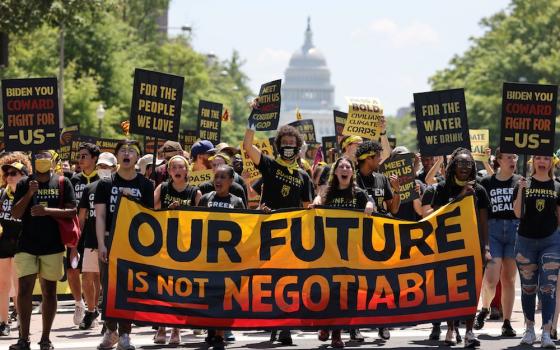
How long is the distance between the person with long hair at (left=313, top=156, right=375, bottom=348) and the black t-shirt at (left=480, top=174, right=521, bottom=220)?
2.10 meters

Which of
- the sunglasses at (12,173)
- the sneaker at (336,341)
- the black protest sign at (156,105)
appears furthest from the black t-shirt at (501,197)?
the sunglasses at (12,173)

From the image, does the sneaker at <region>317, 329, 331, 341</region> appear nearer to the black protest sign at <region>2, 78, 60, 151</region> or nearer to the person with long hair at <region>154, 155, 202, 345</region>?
the person with long hair at <region>154, 155, 202, 345</region>

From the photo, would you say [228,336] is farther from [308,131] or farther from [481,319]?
[308,131]

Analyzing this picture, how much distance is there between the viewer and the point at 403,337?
1398 cm

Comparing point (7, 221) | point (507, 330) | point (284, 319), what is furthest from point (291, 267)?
point (7, 221)

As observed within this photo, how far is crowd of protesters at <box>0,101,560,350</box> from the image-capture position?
12508mm

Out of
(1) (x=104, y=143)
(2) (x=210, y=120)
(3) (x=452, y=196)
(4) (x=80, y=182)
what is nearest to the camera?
(3) (x=452, y=196)

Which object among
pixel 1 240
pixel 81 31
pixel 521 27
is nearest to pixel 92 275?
pixel 1 240

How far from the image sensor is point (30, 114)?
1366cm

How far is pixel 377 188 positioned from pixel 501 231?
180 cm

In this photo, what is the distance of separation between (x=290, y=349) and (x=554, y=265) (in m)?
2.48

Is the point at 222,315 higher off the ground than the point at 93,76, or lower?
lower

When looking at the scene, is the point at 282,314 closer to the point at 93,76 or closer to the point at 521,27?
the point at 93,76

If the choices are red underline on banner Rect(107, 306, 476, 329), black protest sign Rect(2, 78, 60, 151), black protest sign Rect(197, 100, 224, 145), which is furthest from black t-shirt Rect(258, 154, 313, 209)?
black protest sign Rect(197, 100, 224, 145)
